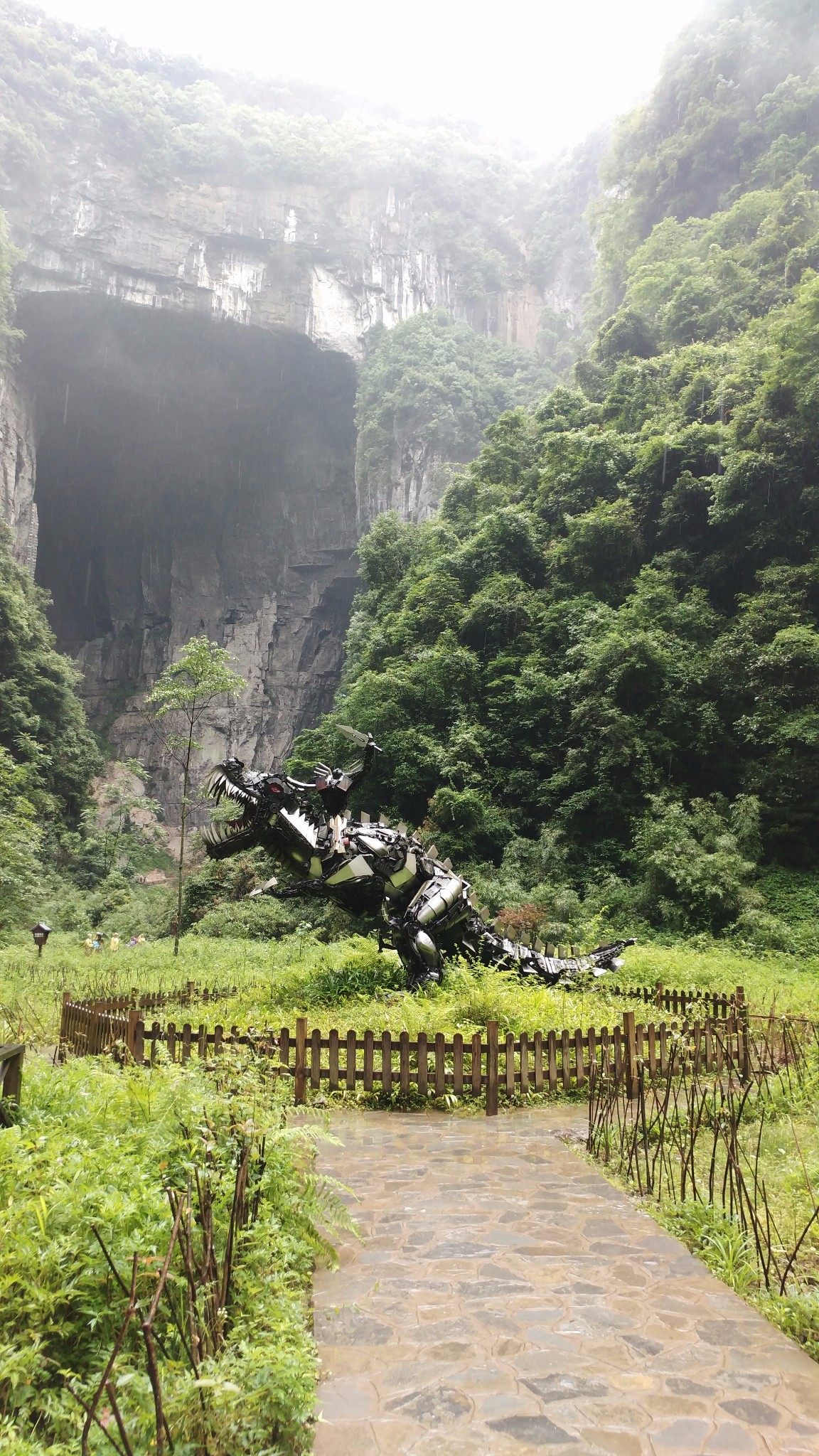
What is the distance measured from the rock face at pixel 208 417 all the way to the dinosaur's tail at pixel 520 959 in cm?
3175

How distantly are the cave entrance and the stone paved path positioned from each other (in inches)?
1520

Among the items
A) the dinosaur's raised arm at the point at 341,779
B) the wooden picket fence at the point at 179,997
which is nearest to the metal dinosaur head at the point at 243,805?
the dinosaur's raised arm at the point at 341,779

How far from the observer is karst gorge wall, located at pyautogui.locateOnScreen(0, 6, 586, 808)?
126 feet

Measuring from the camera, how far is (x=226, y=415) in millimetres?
44312

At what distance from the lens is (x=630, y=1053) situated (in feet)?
22.1

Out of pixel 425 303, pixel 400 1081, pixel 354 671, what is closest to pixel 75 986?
pixel 400 1081

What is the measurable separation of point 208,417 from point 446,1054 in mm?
43497

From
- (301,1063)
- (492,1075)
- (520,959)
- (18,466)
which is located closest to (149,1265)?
(301,1063)

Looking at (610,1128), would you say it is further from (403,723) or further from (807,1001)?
(403,723)

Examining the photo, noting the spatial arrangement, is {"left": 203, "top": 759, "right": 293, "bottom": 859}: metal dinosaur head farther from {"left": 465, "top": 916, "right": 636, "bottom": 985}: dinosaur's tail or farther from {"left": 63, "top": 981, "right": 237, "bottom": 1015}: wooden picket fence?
{"left": 465, "top": 916, "right": 636, "bottom": 985}: dinosaur's tail

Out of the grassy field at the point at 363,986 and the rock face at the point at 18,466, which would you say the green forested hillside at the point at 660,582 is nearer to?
the grassy field at the point at 363,986

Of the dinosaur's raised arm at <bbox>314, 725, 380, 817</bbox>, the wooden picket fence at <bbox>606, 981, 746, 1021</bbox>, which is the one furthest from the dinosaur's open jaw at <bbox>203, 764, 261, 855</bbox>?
the wooden picket fence at <bbox>606, 981, 746, 1021</bbox>

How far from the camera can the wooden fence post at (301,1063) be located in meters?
6.42

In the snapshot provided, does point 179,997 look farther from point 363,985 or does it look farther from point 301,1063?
point 301,1063
